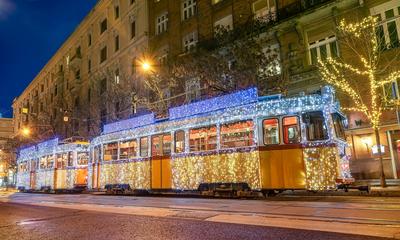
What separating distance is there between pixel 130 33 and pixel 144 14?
2953 mm

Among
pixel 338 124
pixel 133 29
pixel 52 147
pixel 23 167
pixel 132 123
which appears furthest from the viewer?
pixel 133 29

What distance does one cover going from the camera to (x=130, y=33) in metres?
36.0

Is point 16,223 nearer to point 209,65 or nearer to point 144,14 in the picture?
point 209,65

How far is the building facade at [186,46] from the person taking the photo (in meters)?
18.0

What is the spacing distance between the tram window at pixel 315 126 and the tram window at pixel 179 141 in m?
5.14

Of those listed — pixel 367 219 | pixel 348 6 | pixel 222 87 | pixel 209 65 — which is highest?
pixel 348 6

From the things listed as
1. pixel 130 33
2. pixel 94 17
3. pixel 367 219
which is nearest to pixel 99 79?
pixel 130 33

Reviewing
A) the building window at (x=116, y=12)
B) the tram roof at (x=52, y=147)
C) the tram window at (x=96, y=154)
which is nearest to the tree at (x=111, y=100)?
the tram roof at (x=52, y=147)

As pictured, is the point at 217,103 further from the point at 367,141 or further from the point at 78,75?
the point at 78,75

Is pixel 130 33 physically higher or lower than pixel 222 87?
higher

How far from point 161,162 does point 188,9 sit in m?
19.2

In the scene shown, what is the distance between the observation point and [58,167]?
2334 centimetres

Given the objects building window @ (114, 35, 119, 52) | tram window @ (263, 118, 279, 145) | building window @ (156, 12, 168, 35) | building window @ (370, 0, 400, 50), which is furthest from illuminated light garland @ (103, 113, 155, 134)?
building window @ (114, 35, 119, 52)

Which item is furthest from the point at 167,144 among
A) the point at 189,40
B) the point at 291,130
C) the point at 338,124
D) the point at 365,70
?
the point at 189,40
